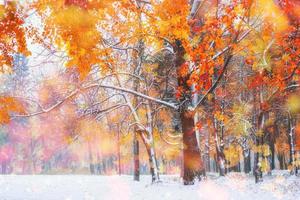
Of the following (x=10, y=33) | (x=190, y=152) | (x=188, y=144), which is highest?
(x=10, y=33)

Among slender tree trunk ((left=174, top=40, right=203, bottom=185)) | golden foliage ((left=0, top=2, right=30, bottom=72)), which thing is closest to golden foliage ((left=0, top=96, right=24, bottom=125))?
golden foliage ((left=0, top=2, right=30, bottom=72))

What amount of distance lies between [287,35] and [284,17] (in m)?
1.63

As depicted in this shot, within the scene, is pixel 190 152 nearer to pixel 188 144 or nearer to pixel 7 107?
pixel 188 144

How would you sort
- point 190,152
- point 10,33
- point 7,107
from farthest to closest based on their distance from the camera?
point 190,152
point 7,107
point 10,33

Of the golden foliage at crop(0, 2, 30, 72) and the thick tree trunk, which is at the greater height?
the golden foliage at crop(0, 2, 30, 72)

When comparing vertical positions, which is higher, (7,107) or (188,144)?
(7,107)

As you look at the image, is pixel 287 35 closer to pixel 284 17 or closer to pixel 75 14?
pixel 284 17

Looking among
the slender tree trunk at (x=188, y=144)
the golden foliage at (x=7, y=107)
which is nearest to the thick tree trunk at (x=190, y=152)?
the slender tree trunk at (x=188, y=144)

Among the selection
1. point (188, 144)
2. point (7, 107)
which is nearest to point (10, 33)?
point (7, 107)

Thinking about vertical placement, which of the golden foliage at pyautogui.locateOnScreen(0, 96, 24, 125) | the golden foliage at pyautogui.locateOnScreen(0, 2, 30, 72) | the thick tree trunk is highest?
the golden foliage at pyautogui.locateOnScreen(0, 2, 30, 72)

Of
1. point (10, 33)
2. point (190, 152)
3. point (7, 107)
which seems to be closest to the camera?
point (10, 33)

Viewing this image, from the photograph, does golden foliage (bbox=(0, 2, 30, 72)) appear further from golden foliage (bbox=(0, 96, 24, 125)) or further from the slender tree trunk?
the slender tree trunk

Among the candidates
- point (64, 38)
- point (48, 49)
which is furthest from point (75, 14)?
point (48, 49)

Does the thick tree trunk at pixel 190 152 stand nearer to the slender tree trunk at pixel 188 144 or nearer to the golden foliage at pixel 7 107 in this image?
the slender tree trunk at pixel 188 144
